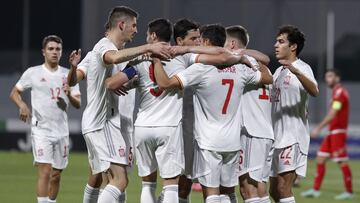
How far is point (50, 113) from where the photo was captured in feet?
41.4

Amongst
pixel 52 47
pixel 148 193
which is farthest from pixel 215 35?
pixel 52 47

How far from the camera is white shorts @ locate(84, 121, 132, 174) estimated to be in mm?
10016

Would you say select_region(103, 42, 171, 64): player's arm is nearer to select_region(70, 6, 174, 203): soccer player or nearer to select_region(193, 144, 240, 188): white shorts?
select_region(70, 6, 174, 203): soccer player

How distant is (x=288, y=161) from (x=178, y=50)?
5.99 feet

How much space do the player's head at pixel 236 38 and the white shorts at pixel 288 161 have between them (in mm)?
1143

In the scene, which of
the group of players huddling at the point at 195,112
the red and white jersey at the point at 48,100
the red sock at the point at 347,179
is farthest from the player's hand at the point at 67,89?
the red sock at the point at 347,179

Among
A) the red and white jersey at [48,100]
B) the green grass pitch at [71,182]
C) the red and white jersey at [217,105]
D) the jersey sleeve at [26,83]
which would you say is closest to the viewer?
the red and white jersey at [217,105]

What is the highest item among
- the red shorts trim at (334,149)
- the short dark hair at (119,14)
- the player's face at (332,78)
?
the short dark hair at (119,14)

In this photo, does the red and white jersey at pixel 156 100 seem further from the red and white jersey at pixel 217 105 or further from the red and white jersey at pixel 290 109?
the red and white jersey at pixel 290 109

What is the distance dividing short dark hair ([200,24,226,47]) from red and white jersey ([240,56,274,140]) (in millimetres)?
494

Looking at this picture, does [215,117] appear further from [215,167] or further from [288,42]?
[288,42]

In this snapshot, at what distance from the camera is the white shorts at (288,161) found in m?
10.4

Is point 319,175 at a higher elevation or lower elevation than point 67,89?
lower

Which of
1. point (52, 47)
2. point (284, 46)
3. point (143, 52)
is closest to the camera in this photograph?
point (143, 52)
